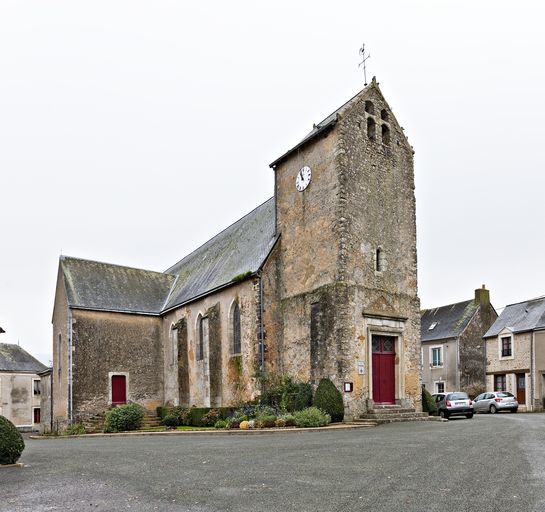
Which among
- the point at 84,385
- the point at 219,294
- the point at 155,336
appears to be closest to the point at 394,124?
the point at 219,294

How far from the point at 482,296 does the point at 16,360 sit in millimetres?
40449

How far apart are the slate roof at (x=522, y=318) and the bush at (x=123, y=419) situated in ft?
80.1

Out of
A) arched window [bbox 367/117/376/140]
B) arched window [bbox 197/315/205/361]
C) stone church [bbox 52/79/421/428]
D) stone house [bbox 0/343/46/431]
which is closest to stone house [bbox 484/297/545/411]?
stone church [bbox 52/79/421/428]

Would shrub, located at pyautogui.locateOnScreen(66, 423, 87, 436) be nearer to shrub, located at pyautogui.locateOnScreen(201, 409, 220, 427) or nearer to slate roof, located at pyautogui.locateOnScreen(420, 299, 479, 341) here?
shrub, located at pyautogui.locateOnScreen(201, 409, 220, 427)

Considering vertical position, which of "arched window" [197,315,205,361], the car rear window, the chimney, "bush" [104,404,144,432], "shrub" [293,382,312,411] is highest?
the chimney

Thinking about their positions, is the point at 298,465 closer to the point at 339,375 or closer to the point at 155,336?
the point at 339,375

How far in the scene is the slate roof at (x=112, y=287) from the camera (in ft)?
97.7

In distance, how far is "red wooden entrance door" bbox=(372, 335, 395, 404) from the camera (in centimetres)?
2142

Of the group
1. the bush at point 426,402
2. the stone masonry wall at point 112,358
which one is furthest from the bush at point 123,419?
the bush at point 426,402

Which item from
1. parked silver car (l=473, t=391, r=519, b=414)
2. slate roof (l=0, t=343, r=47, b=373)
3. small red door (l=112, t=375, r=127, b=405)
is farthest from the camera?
slate roof (l=0, t=343, r=47, b=373)

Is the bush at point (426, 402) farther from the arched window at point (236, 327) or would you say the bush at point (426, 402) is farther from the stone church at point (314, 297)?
the arched window at point (236, 327)

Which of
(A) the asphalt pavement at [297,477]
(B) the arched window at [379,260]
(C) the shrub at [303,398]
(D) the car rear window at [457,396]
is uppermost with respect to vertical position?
(B) the arched window at [379,260]

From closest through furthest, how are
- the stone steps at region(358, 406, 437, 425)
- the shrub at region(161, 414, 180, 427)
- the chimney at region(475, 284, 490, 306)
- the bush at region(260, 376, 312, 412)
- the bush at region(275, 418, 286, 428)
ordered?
the bush at region(275, 418, 286, 428) → the stone steps at region(358, 406, 437, 425) → the bush at region(260, 376, 312, 412) → the shrub at region(161, 414, 180, 427) → the chimney at region(475, 284, 490, 306)

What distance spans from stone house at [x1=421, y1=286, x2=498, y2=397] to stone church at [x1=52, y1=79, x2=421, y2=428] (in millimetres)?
21180
